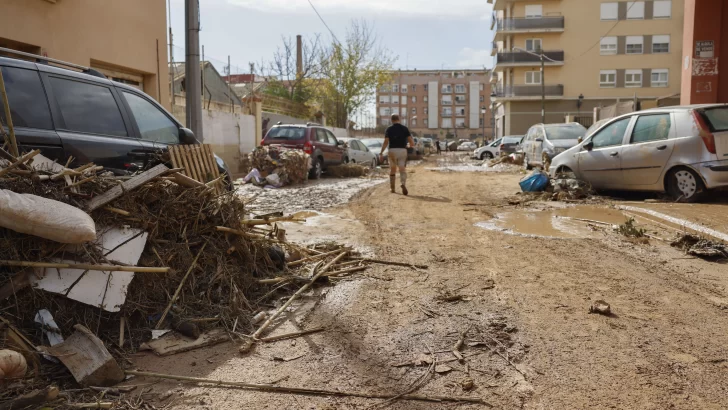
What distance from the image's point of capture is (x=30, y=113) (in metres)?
4.98

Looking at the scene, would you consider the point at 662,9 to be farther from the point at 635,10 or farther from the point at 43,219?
the point at 43,219

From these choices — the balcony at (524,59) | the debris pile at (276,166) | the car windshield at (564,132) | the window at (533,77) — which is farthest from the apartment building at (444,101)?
the debris pile at (276,166)

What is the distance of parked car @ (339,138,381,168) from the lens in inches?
862

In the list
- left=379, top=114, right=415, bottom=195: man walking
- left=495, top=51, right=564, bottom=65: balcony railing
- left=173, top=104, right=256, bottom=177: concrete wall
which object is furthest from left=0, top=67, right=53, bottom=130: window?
left=495, top=51, right=564, bottom=65: balcony railing

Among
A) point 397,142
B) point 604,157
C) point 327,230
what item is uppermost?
point 397,142

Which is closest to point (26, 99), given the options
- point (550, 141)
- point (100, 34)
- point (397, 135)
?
point (100, 34)

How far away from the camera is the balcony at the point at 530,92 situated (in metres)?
55.4

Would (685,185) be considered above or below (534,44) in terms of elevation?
below

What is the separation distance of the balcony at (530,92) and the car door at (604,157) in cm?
4656

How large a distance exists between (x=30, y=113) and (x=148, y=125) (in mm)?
1634

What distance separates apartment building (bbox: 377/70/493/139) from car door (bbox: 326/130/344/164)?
96575 mm

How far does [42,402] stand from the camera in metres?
2.98

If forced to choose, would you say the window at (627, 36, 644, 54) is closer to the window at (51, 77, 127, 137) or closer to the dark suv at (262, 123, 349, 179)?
the dark suv at (262, 123, 349, 179)

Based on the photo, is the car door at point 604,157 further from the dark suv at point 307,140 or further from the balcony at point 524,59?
the balcony at point 524,59
